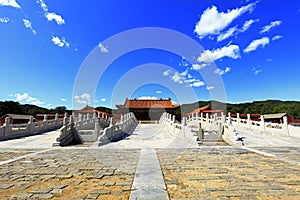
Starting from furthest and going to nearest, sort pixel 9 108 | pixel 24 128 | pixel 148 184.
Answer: pixel 9 108 < pixel 24 128 < pixel 148 184

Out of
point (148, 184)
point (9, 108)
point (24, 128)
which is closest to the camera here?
point (148, 184)

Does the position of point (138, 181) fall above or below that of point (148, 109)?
below

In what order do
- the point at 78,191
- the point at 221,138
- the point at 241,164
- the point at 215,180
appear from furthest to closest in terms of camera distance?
the point at 221,138 < the point at 241,164 < the point at 215,180 < the point at 78,191

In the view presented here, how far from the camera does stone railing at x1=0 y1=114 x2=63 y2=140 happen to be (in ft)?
34.6

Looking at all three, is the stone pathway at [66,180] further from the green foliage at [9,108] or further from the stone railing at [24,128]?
the green foliage at [9,108]

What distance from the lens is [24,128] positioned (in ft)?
39.7

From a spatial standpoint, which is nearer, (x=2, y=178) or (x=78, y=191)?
(x=78, y=191)

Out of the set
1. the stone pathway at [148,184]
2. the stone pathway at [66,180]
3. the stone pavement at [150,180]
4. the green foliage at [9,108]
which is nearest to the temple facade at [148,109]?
the green foliage at [9,108]

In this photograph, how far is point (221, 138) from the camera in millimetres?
11734

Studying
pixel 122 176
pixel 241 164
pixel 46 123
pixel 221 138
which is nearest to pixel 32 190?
pixel 122 176

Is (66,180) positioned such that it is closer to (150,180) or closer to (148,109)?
(150,180)

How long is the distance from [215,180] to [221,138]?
8.70 metres

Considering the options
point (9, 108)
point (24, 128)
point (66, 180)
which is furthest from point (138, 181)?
point (9, 108)

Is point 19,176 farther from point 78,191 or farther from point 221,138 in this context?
point 221,138
